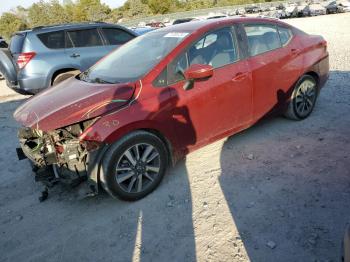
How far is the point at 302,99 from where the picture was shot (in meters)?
5.19

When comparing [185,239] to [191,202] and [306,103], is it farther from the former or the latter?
[306,103]

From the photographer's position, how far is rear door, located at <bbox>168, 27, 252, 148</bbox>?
12.4 ft

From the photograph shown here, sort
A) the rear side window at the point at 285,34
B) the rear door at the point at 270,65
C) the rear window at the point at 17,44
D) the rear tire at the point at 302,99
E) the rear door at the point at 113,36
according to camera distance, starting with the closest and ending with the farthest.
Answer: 1. the rear door at the point at 270,65
2. the rear side window at the point at 285,34
3. the rear tire at the point at 302,99
4. the rear window at the point at 17,44
5. the rear door at the point at 113,36

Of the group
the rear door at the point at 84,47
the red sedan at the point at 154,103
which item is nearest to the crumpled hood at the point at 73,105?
the red sedan at the point at 154,103

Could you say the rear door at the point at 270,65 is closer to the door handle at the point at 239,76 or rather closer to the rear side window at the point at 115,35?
the door handle at the point at 239,76

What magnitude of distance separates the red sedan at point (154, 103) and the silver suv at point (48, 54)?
10.0 feet

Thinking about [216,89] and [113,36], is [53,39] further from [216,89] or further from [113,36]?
[216,89]

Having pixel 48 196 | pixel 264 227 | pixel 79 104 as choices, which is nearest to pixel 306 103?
pixel 264 227

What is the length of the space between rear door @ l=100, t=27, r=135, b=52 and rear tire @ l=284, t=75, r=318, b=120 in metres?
4.81

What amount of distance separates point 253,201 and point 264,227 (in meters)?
0.42

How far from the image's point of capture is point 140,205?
3.60 meters

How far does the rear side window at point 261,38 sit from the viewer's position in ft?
14.5

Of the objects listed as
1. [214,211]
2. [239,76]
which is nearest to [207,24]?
[239,76]

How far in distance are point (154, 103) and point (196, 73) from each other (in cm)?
56
